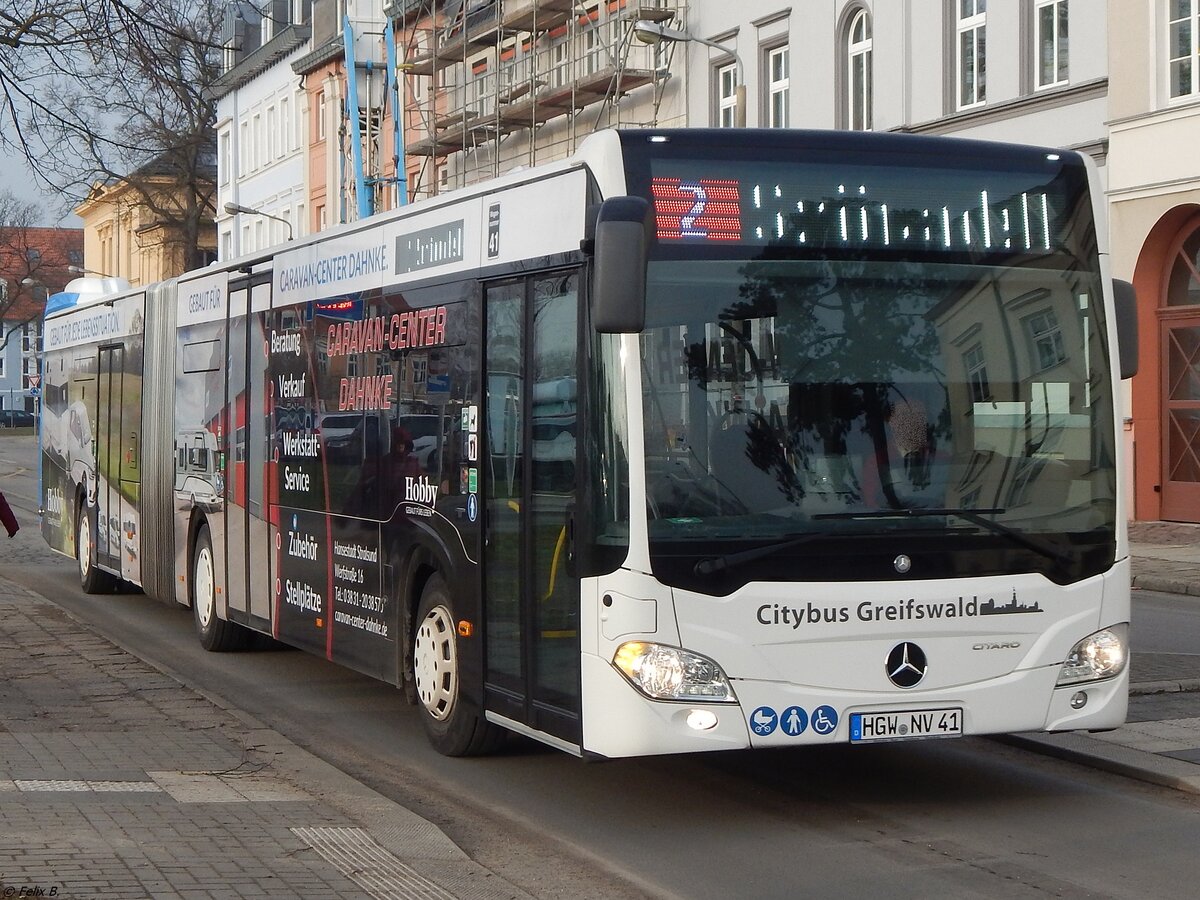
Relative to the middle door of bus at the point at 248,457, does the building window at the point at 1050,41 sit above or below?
above

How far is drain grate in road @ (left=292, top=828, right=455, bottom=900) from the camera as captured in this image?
6562 millimetres

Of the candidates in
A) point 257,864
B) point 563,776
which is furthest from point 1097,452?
point 257,864

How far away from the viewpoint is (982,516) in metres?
7.78

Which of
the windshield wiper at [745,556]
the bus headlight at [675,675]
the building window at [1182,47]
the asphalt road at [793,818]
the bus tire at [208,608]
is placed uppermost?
the building window at [1182,47]

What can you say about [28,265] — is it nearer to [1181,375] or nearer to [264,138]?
[264,138]

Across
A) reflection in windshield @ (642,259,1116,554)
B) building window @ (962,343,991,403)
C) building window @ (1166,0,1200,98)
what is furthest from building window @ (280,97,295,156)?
building window @ (962,343,991,403)

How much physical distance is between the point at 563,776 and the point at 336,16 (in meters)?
53.9

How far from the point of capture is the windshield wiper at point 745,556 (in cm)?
742

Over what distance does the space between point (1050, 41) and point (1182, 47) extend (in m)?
2.46

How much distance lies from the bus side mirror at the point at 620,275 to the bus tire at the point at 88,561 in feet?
40.7

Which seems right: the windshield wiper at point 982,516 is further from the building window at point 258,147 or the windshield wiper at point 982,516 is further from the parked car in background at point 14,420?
the parked car in background at point 14,420

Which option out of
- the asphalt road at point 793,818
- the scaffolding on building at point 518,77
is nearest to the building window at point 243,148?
the scaffolding on building at point 518,77

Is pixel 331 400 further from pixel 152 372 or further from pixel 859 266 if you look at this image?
pixel 152 372

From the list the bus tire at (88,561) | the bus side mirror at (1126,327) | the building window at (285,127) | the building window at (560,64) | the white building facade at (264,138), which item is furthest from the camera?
the building window at (285,127)
